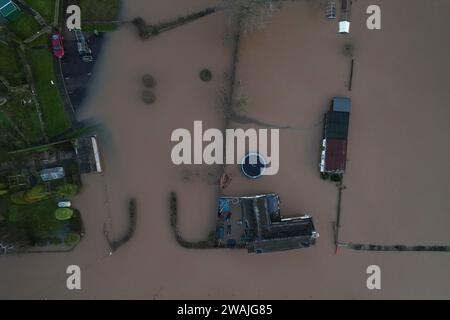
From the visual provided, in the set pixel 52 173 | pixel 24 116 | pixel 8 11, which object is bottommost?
pixel 52 173

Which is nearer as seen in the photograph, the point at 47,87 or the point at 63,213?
the point at 63,213

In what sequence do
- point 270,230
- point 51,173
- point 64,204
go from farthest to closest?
1. point 64,204
2. point 51,173
3. point 270,230

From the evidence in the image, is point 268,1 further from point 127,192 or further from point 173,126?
point 127,192

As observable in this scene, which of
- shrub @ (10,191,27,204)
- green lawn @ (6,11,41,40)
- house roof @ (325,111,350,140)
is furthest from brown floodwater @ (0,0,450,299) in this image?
green lawn @ (6,11,41,40)

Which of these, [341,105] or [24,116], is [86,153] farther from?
[341,105]

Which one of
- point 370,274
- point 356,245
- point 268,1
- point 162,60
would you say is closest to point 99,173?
point 162,60

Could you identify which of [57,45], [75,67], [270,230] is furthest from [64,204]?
[270,230]

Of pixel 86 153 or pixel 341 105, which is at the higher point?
pixel 341 105

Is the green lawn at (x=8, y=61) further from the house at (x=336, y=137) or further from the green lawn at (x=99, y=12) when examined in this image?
the house at (x=336, y=137)
